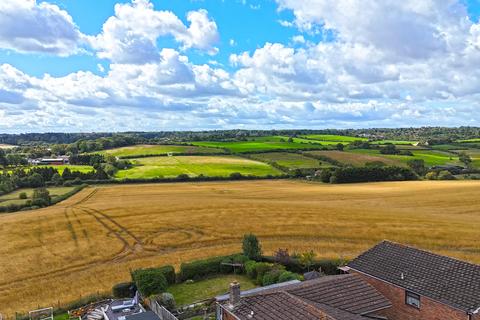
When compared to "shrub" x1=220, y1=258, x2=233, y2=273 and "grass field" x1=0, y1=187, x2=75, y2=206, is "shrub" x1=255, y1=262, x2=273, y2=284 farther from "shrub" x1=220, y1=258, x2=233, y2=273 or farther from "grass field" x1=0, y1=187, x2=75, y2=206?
"grass field" x1=0, y1=187, x2=75, y2=206

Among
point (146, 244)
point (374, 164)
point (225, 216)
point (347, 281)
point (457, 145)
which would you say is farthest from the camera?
point (457, 145)

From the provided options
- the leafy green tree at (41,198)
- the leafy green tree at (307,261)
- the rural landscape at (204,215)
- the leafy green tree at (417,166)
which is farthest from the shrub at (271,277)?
the leafy green tree at (417,166)

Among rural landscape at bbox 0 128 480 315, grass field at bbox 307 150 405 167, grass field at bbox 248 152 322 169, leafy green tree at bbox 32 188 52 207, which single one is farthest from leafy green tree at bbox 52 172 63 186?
grass field at bbox 307 150 405 167

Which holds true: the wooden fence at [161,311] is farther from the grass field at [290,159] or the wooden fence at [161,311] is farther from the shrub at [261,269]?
the grass field at [290,159]

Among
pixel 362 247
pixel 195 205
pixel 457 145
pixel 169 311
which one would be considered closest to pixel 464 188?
pixel 362 247

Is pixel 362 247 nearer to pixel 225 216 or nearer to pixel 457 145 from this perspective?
pixel 225 216

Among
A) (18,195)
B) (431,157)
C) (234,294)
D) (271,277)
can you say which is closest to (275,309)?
(234,294)
